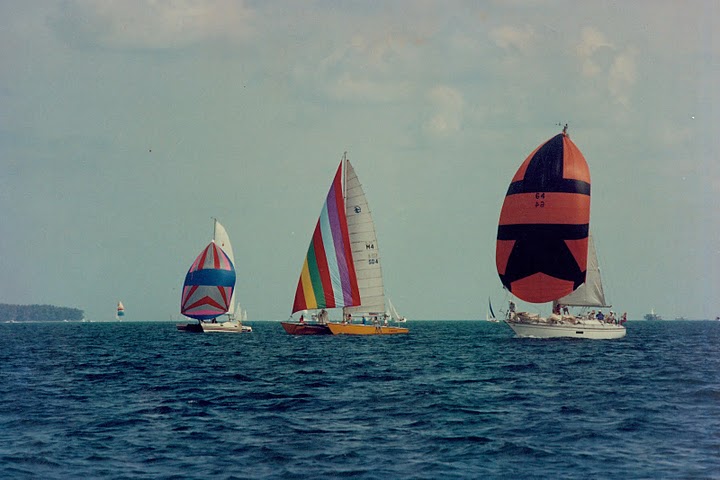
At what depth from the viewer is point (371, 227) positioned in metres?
70.8

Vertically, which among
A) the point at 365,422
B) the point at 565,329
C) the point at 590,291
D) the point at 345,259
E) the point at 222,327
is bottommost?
the point at 365,422

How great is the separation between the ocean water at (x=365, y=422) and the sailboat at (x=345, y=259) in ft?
91.9

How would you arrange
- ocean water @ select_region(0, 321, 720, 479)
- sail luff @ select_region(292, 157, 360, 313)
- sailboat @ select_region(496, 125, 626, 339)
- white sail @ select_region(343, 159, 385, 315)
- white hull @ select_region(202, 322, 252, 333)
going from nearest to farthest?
ocean water @ select_region(0, 321, 720, 479) < sailboat @ select_region(496, 125, 626, 339) < sail luff @ select_region(292, 157, 360, 313) < white sail @ select_region(343, 159, 385, 315) < white hull @ select_region(202, 322, 252, 333)

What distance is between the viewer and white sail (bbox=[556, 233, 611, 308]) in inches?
2662

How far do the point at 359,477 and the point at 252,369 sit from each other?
25.1m

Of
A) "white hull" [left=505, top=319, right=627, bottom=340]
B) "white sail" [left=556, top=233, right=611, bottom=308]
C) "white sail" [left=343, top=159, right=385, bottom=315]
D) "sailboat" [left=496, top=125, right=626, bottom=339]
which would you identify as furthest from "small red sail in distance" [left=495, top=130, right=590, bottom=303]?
"white sail" [left=343, top=159, right=385, bottom=315]

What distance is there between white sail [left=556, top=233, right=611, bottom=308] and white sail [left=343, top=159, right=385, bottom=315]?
15.5 metres

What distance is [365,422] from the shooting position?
23766mm

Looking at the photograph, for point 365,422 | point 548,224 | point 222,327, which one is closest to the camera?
point 365,422

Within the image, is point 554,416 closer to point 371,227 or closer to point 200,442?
point 200,442

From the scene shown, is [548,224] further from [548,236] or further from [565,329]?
[565,329]

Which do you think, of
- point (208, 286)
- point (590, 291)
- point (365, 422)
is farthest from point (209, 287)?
point (365, 422)

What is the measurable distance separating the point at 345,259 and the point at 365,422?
46.6m

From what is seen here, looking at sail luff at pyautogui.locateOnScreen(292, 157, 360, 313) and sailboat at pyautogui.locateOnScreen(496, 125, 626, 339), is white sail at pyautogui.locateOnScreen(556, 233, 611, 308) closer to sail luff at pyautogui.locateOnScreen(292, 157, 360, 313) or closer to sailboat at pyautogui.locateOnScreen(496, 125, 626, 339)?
sailboat at pyautogui.locateOnScreen(496, 125, 626, 339)
